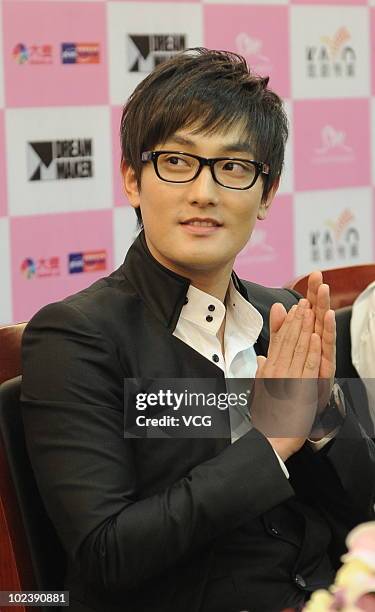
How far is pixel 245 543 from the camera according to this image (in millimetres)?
1503

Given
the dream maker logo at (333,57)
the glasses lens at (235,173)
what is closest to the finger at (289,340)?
the glasses lens at (235,173)

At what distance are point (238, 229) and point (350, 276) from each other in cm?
70

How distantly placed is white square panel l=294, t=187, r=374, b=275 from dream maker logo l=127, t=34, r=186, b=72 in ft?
2.51

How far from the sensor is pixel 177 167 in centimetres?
153

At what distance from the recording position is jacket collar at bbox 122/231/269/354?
1553 mm

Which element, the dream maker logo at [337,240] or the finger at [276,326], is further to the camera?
the dream maker logo at [337,240]

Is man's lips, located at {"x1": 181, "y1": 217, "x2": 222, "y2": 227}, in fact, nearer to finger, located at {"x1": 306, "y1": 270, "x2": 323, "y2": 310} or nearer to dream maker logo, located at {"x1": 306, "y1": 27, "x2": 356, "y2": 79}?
finger, located at {"x1": 306, "y1": 270, "x2": 323, "y2": 310}

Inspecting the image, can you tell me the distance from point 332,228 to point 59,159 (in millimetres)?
1246

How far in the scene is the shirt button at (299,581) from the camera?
1520 mm

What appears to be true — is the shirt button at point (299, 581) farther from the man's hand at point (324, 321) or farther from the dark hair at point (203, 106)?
the dark hair at point (203, 106)

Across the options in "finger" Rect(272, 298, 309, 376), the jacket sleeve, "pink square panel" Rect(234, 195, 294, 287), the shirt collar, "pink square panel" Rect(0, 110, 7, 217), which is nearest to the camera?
the jacket sleeve

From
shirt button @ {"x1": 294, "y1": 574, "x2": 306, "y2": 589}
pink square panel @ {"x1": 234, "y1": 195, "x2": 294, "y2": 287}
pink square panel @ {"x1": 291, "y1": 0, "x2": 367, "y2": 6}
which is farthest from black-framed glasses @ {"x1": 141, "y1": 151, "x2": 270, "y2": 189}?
pink square panel @ {"x1": 291, "y1": 0, "x2": 367, "y2": 6}

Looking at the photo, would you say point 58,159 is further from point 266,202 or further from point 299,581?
point 299,581

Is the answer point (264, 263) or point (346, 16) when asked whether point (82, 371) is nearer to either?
point (264, 263)
